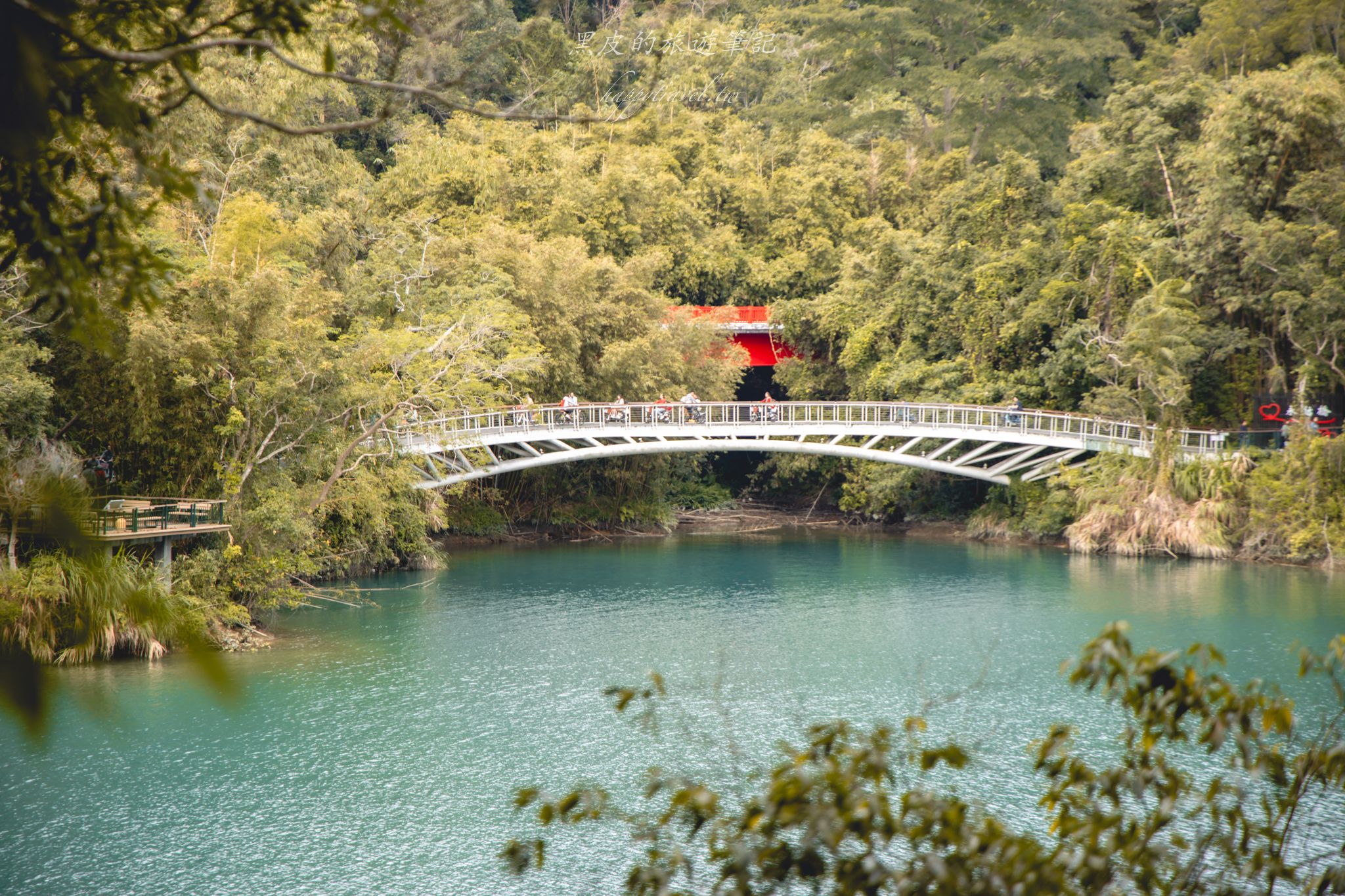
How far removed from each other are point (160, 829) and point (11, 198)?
8316mm

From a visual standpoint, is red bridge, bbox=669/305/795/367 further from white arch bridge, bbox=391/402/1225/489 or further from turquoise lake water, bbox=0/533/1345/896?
Result: turquoise lake water, bbox=0/533/1345/896

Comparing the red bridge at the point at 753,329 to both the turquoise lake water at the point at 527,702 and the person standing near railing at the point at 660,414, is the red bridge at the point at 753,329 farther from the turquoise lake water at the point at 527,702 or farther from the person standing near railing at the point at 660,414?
the turquoise lake water at the point at 527,702

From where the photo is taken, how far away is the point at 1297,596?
2111 cm

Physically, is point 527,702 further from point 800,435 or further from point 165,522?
point 800,435

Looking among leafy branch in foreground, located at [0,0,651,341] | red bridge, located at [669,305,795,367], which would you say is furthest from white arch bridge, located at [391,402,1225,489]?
leafy branch in foreground, located at [0,0,651,341]

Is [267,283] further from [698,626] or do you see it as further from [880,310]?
[880,310]

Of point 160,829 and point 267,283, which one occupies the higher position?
point 267,283

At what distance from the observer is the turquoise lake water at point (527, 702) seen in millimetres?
10367

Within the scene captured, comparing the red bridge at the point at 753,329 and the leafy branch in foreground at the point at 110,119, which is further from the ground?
the red bridge at the point at 753,329

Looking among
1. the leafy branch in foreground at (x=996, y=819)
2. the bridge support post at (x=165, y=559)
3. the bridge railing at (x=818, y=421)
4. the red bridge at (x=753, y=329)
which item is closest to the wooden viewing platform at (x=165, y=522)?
the bridge support post at (x=165, y=559)

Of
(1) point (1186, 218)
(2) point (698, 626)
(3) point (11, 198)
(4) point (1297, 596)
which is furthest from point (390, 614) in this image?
(1) point (1186, 218)

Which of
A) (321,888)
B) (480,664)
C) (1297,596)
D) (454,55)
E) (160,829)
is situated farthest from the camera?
(454,55)

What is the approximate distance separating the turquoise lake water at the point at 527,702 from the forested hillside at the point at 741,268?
2348 mm

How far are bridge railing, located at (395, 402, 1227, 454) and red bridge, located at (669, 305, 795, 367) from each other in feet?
17.8
